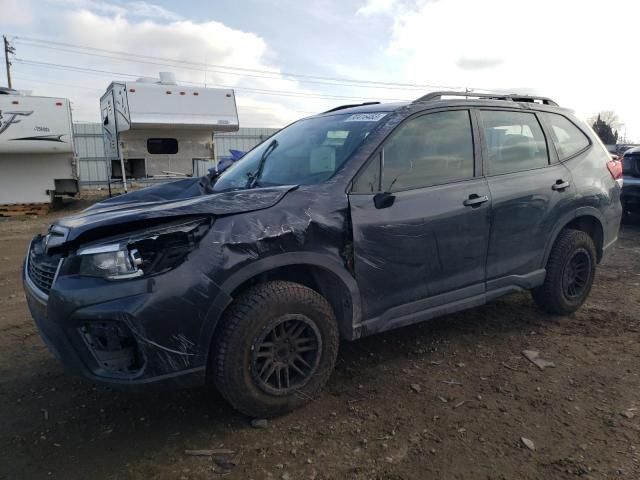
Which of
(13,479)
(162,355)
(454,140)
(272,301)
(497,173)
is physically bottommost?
(13,479)

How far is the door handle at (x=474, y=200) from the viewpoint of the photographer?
137 inches

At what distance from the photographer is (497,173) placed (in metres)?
3.73

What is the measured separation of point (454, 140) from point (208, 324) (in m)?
2.21

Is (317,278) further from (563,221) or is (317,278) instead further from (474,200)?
(563,221)

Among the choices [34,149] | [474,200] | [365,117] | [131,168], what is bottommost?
[474,200]

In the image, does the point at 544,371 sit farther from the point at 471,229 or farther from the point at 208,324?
the point at 208,324

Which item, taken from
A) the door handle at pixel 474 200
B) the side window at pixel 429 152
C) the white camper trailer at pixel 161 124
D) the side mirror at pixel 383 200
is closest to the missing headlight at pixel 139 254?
the side mirror at pixel 383 200

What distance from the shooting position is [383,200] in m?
3.08

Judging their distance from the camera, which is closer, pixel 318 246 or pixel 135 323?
pixel 135 323

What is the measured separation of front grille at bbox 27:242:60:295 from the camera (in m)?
2.65

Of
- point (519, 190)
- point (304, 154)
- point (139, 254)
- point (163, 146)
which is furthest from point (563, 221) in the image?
point (163, 146)

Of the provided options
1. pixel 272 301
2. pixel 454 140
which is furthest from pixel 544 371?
pixel 272 301

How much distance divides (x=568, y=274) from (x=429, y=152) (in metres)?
1.93

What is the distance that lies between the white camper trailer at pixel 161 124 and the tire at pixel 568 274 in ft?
32.7
